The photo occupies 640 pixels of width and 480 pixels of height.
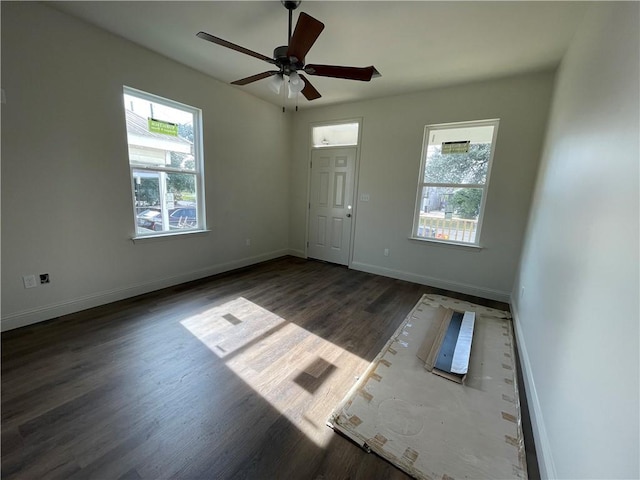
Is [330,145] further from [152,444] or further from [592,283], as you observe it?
[152,444]

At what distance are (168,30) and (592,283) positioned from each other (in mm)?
3585

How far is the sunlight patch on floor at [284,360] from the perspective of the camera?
5.24 feet

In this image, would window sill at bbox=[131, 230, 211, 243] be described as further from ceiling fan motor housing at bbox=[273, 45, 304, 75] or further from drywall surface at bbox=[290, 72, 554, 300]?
ceiling fan motor housing at bbox=[273, 45, 304, 75]

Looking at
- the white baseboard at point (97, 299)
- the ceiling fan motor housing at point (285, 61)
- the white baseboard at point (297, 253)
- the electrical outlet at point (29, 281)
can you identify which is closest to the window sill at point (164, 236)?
the white baseboard at point (97, 299)

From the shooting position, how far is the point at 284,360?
2.02 metres

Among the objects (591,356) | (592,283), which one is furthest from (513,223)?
(591,356)

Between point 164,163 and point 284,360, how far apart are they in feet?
8.77

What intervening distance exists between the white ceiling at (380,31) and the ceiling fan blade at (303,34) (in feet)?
1.35

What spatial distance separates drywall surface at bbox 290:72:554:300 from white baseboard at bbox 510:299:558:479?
4.58 ft

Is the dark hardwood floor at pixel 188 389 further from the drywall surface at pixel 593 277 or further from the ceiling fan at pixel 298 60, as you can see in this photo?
the ceiling fan at pixel 298 60

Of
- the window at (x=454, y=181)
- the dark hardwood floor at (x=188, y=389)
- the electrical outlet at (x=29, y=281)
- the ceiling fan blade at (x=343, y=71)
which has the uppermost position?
the ceiling fan blade at (x=343, y=71)

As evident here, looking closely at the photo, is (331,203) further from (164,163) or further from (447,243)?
(164,163)

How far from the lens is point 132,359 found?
1941mm

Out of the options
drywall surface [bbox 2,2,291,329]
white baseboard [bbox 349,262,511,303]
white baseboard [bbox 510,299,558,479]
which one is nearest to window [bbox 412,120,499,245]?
white baseboard [bbox 349,262,511,303]
